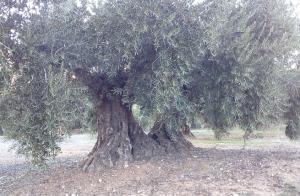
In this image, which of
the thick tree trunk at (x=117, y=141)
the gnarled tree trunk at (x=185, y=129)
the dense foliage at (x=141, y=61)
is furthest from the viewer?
the gnarled tree trunk at (x=185, y=129)

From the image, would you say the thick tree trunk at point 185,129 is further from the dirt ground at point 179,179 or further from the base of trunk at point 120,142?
the dirt ground at point 179,179

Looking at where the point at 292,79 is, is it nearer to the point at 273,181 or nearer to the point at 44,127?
the point at 273,181

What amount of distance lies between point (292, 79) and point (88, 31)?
315 inches

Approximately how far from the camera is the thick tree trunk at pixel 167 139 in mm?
15992

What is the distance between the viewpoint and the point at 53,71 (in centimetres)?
1111

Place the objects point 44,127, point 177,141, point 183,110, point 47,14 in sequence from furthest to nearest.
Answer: point 177,141, point 183,110, point 47,14, point 44,127

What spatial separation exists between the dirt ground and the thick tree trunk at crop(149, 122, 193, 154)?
2.37 ft

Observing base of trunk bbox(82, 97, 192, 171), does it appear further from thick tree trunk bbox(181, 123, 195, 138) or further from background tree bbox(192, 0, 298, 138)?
background tree bbox(192, 0, 298, 138)

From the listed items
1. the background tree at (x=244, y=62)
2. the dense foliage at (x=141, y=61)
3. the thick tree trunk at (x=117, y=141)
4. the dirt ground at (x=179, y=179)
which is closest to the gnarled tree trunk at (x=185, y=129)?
the background tree at (x=244, y=62)

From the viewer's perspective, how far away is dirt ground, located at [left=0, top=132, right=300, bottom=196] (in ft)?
37.2

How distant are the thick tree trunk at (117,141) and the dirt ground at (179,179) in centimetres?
53

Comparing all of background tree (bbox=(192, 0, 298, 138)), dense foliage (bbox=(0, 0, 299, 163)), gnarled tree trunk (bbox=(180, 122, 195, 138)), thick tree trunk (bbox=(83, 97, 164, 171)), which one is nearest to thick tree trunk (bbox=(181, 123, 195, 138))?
gnarled tree trunk (bbox=(180, 122, 195, 138))

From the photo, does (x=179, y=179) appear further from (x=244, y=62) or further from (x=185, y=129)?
(x=185, y=129)

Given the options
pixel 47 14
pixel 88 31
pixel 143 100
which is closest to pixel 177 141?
pixel 143 100
